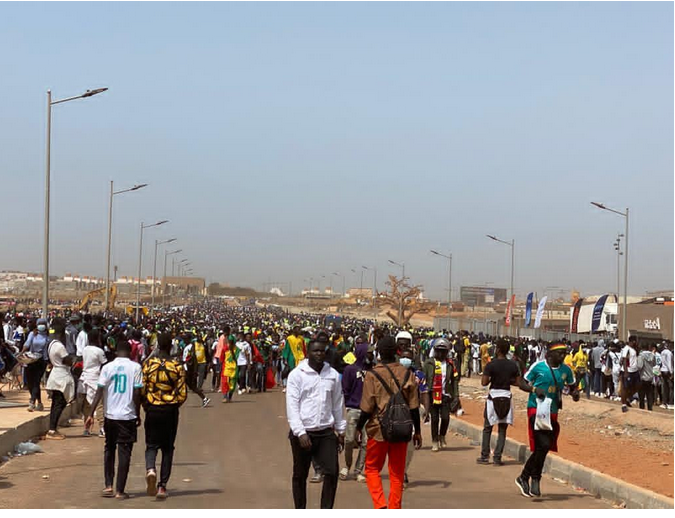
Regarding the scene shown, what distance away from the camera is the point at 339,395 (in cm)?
772

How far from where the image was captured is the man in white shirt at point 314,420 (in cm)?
746

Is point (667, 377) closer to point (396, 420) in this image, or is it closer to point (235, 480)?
point (235, 480)

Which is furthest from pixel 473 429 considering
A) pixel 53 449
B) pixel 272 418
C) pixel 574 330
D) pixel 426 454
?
pixel 574 330

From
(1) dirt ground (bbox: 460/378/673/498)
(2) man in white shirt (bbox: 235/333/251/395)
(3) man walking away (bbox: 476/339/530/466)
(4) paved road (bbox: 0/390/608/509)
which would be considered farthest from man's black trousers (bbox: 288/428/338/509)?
(2) man in white shirt (bbox: 235/333/251/395)

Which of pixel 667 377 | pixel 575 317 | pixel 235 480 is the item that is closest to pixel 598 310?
pixel 575 317

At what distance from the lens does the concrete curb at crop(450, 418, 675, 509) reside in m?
8.68

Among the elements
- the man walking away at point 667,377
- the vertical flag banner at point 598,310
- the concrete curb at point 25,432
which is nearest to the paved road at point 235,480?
the concrete curb at point 25,432

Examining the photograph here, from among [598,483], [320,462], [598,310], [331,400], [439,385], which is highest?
[598,310]

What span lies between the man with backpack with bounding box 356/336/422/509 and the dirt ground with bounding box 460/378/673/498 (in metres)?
3.19

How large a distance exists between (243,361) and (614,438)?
352 inches

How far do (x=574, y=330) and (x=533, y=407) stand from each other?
3542 centimetres

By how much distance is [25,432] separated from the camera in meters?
12.8

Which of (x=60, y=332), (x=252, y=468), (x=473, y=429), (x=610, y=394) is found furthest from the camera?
(x=610, y=394)
